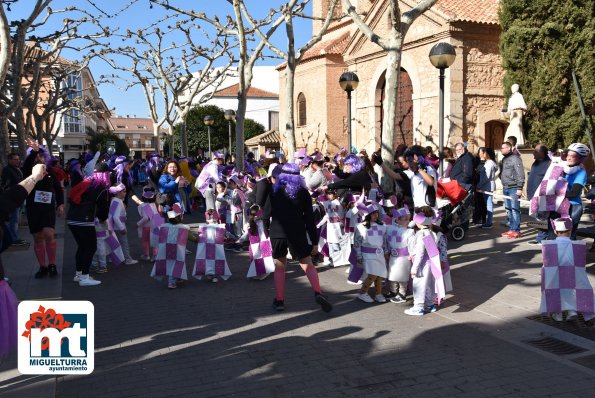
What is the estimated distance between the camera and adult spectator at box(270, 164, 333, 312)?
6.45m

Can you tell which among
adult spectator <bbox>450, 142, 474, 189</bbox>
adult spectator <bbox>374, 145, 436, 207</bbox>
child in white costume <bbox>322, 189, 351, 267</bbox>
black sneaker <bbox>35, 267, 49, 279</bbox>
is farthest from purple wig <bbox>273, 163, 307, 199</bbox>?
adult spectator <bbox>450, 142, 474, 189</bbox>

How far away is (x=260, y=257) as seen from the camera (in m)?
8.21

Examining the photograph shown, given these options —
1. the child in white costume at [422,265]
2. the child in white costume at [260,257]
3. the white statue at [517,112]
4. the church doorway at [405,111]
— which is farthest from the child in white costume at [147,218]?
the church doorway at [405,111]

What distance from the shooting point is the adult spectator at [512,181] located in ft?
34.5

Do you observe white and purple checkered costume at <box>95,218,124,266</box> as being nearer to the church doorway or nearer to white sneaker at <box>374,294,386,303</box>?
white sneaker at <box>374,294,386,303</box>

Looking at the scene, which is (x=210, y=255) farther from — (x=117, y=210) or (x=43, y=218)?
(x=43, y=218)

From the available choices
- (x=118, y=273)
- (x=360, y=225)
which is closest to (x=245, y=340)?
(x=360, y=225)

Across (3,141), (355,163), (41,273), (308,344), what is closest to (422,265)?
(308,344)

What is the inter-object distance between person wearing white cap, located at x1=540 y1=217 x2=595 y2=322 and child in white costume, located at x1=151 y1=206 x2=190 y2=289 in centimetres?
470

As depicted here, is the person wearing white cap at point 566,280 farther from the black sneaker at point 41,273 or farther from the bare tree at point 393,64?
the black sneaker at point 41,273

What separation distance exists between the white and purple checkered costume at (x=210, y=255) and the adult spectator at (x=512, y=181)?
5.77 meters

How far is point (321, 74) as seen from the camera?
97.1ft

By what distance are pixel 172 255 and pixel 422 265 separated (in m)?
3.57

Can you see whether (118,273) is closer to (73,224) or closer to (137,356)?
(73,224)
